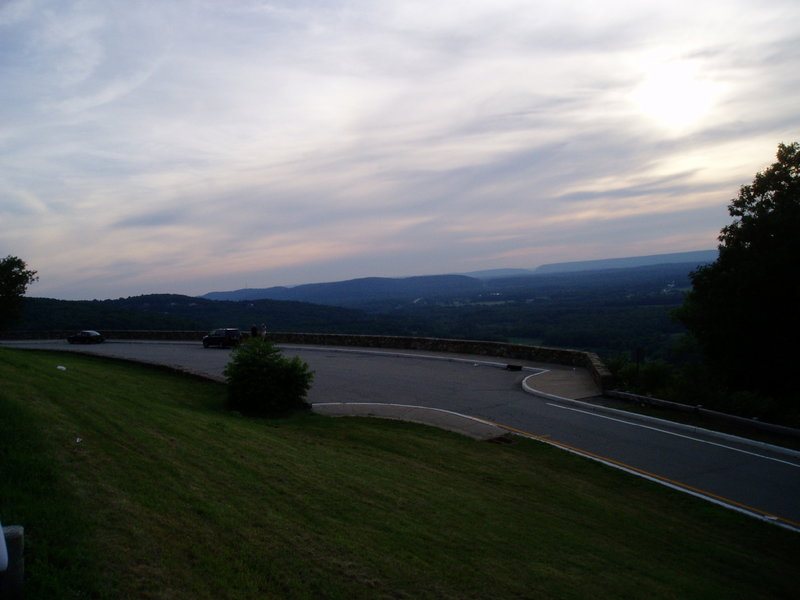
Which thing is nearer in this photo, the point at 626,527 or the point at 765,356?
the point at 626,527

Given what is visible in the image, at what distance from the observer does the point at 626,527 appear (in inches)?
296

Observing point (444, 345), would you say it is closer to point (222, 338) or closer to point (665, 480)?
point (222, 338)

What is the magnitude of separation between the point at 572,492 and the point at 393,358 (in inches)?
771

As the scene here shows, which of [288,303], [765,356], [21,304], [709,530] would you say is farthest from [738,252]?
[288,303]

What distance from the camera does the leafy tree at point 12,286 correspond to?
148ft

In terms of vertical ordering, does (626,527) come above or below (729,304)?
below

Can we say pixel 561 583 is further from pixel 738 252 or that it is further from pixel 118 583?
pixel 738 252

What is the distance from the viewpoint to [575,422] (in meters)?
14.1

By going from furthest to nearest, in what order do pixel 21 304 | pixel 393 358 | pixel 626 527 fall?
pixel 21 304
pixel 393 358
pixel 626 527

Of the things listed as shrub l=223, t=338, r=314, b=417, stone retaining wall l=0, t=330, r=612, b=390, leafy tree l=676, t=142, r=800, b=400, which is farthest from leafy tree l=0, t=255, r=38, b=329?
leafy tree l=676, t=142, r=800, b=400

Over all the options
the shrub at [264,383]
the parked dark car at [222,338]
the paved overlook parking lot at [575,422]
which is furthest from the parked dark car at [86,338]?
the shrub at [264,383]

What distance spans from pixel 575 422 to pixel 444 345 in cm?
1599

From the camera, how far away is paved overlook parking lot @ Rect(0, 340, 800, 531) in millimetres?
9734

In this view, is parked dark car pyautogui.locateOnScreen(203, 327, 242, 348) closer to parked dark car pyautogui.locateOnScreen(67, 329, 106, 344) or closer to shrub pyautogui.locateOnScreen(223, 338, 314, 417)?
parked dark car pyautogui.locateOnScreen(67, 329, 106, 344)
